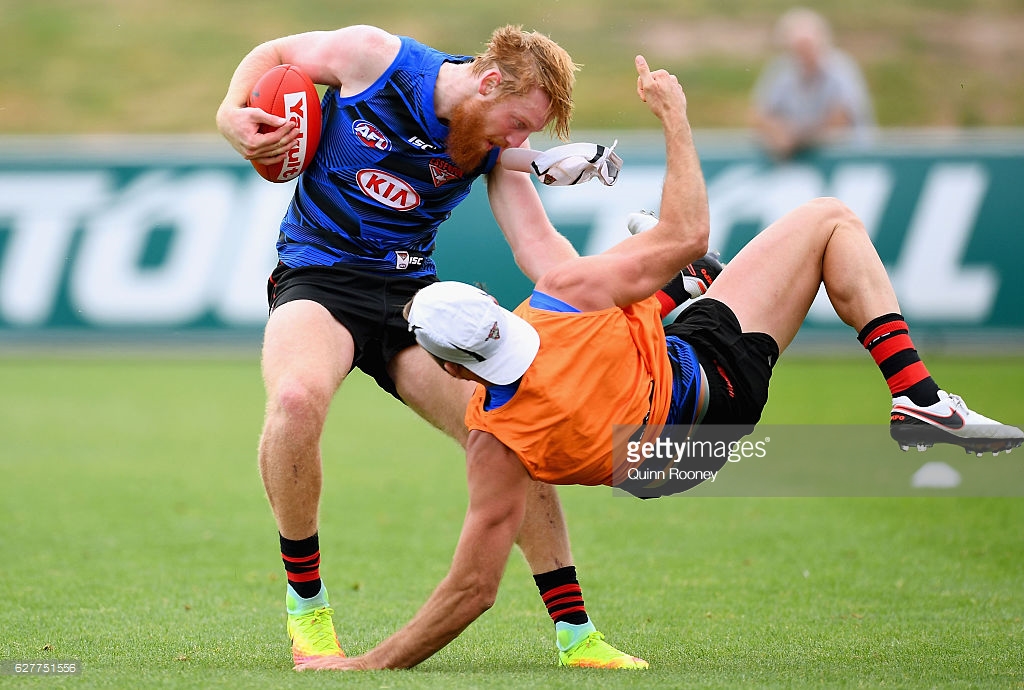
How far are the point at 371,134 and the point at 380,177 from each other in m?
0.17

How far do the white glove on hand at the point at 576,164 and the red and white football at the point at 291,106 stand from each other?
2.90ft

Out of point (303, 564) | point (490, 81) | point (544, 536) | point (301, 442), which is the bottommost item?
point (303, 564)

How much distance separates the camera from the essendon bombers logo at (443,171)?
5.07m

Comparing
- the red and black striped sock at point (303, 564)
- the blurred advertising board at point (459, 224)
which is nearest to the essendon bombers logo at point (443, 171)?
the red and black striped sock at point (303, 564)

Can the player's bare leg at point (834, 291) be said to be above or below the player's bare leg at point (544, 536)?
above

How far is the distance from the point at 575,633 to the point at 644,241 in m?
1.44

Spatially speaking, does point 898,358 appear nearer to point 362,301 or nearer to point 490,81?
point 490,81

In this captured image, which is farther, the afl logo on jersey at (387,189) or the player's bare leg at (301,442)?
the afl logo on jersey at (387,189)

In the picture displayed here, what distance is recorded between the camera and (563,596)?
4797mm

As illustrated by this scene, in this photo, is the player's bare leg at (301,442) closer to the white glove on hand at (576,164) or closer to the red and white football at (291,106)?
the red and white football at (291,106)

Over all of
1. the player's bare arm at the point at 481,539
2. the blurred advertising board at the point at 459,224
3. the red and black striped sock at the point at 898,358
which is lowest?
the blurred advertising board at the point at 459,224

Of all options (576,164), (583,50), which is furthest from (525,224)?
(583,50)

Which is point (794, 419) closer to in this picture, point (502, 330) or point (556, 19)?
point (502, 330)

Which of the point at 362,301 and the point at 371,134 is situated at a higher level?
the point at 371,134
